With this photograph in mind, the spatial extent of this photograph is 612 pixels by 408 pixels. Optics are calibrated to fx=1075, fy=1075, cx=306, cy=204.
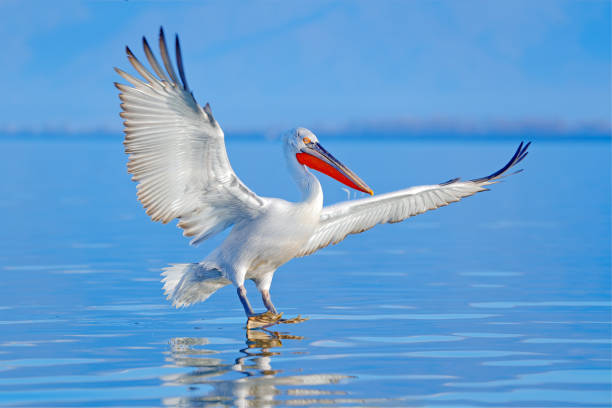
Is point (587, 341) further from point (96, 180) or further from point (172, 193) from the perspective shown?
point (96, 180)

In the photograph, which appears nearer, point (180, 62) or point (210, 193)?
point (180, 62)

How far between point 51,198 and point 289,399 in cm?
2624

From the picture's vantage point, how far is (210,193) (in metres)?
10.2

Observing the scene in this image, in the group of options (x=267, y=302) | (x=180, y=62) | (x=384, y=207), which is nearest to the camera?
(x=180, y=62)

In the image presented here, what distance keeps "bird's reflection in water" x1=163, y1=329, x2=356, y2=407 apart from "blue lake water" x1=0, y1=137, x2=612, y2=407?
0.9 inches

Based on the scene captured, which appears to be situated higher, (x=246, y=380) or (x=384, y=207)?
(x=384, y=207)

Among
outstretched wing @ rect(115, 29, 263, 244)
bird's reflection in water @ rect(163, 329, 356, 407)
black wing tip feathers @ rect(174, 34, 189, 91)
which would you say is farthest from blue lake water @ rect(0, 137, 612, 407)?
black wing tip feathers @ rect(174, 34, 189, 91)

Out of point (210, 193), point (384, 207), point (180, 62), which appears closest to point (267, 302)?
point (210, 193)

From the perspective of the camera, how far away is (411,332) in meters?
10.1

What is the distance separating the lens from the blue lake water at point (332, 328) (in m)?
7.77

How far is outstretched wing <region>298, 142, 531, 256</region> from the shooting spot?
11172 mm

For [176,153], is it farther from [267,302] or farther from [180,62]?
[267,302]

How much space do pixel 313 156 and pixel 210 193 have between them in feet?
3.74

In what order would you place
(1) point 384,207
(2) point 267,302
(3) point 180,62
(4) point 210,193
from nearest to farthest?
(3) point 180,62 < (4) point 210,193 < (2) point 267,302 < (1) point 384,207
